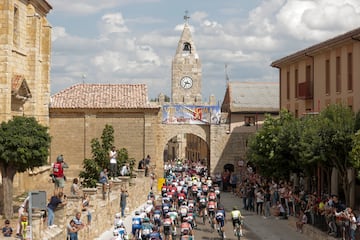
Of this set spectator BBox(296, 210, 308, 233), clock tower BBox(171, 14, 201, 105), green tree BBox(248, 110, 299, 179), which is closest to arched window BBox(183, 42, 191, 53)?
clock tower BBox(171, 14, 201, 105)

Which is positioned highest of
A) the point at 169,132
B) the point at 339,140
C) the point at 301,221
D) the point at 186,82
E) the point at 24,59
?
the point at 186,82

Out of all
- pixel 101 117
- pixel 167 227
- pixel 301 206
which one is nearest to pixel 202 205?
pixel 301 206

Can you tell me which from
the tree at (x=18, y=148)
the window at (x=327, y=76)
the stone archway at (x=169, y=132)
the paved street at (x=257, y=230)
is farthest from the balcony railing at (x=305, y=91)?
the tree at (x=18, y=148)

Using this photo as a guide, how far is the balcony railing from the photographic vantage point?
1425 inches

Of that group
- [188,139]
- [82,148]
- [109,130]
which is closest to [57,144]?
[82,148]

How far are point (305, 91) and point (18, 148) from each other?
16.7 meters

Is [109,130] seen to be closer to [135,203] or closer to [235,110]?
[135,203]

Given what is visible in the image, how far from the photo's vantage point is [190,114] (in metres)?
47.4

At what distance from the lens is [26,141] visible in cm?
2525

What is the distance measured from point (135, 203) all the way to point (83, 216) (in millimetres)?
13101

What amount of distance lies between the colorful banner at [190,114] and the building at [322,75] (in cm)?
633

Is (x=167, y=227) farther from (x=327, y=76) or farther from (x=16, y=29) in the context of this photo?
(x=16, y=29)

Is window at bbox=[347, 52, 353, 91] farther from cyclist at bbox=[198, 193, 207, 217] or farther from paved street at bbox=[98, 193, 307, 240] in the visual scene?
cyclist at bbox=[198, 193, 207, 217]

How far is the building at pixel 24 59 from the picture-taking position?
3138 centimetres
